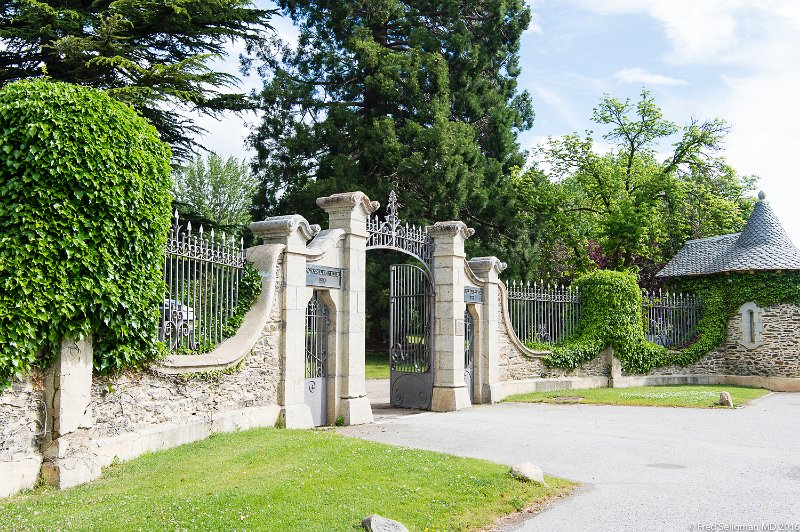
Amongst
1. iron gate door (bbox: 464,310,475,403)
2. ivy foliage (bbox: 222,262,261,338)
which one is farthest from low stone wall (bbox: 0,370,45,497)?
iron gate door (bbox: 464,310,475,403)

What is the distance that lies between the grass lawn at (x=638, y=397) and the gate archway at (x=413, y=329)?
2542mm

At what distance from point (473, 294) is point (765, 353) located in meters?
11.5

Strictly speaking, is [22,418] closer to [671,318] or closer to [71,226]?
[71,226]

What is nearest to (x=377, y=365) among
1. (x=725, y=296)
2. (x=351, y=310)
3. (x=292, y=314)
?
(x=725, y=296)

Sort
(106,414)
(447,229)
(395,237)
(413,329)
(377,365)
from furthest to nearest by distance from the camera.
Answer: (377,365) < (413,329) < (447,229) < (395,237) < (106,414)

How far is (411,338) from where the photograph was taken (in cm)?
1608

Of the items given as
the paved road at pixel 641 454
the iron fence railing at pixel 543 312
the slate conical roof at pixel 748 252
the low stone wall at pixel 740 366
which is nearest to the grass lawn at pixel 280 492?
the paved road at pixel 641 454

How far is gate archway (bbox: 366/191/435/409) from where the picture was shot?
15859mm

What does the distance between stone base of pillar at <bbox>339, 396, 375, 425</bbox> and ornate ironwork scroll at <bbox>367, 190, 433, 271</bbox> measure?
2.91 meters

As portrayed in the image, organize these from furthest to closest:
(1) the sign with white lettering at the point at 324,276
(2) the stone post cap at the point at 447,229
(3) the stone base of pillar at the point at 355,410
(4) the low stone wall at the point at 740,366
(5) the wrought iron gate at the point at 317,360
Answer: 1. (4) the low stone wall at the point at 740,366
2. (2) the stone post cap at the point at 447,229
3. (3) the stone base of pillar at the point at 355,410
4. (5) the wrought iron gate at the point at 317,360
5. (1) the sign with white lettering at the point at 324,276

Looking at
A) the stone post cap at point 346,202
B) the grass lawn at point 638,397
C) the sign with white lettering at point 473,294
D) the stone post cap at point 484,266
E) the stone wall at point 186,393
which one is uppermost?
the stone post cap at point 346,202

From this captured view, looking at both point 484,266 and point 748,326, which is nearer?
point 484,266

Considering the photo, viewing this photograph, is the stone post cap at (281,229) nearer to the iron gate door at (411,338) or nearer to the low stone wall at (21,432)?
the iron gate door at (411,338)

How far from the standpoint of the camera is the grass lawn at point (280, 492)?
20.3 ft
